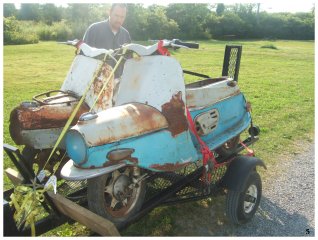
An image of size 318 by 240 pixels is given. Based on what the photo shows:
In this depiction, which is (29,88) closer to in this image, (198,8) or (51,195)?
(51,195)

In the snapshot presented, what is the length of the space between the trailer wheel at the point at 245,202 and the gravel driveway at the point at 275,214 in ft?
0.39

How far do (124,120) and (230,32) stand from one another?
35.5 m

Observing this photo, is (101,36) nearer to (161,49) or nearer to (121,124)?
(161,49)

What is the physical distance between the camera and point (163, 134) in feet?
10.6

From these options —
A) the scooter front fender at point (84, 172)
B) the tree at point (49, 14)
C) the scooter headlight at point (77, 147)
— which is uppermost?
the tree at point (49, 14)

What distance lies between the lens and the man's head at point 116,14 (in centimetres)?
486

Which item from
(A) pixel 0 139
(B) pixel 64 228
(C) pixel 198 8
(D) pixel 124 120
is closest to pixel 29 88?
(A) pixel 0 139

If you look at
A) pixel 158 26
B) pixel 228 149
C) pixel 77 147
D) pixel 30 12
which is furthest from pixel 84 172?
pixel 30 12

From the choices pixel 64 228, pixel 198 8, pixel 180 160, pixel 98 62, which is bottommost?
pixel 64 228

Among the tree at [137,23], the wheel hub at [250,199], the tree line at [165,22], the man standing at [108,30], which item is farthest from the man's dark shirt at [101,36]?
the tree at [137,23]

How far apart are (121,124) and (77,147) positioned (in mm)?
369

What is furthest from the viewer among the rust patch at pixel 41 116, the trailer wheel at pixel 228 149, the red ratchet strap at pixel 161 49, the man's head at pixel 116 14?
the man's head at pixel 116 14

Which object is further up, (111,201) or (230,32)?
(230,32)

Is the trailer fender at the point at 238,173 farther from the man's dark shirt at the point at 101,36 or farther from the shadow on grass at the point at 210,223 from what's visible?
the man's dark shirt at the point at 101,36
